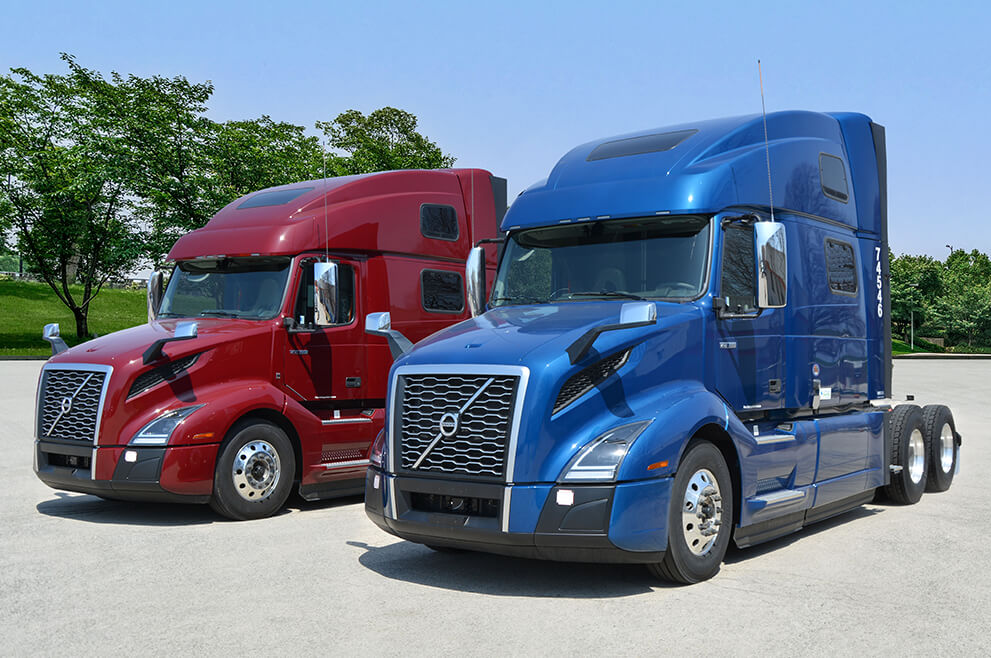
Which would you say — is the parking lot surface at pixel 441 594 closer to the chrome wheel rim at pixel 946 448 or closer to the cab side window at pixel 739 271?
the chrome wheel rim at pixel 946 448

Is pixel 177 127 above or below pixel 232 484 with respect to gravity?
above

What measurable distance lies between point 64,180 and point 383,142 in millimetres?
24818

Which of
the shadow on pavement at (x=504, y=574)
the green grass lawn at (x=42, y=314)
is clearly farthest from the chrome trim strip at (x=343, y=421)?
the green grass lawn at (x=42, y=314)

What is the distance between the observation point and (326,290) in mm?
10273

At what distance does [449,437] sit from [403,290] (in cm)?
539

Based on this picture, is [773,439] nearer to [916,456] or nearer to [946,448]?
[916,456]

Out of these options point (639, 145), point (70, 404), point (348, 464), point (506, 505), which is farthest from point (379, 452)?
point (70, 404)

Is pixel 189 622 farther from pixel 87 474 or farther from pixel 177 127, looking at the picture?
pixel 177 127

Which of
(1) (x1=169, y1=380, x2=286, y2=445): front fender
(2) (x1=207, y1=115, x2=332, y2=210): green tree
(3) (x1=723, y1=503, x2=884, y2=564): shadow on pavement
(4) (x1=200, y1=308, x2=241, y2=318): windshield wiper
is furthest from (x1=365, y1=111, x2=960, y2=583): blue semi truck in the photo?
(2) (x1=207, y1=115, x2=332, y2=210): green tree

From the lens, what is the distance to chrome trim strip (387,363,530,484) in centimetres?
647

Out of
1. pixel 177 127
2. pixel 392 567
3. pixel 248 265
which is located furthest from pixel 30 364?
pixel 392 567

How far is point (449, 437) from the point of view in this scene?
A: 6.75m

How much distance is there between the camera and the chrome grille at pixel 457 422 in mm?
6570

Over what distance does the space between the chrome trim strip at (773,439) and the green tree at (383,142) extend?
150ft
